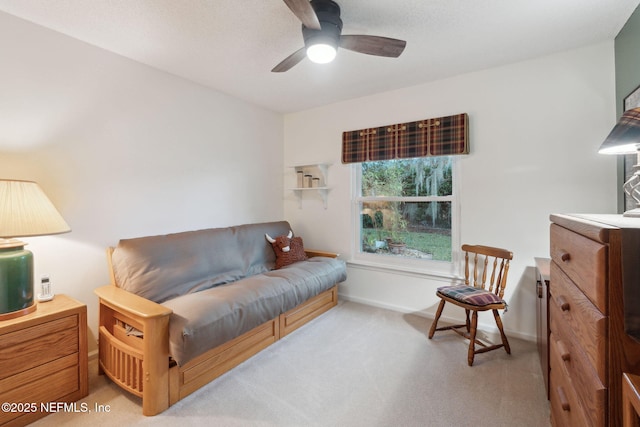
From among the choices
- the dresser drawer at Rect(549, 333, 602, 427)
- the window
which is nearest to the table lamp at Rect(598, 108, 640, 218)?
the dresser drawer at Rect(549, 333, 602, 427)

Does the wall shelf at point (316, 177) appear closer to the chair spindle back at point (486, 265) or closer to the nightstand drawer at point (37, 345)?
the chair spindle back at point (486, 265)

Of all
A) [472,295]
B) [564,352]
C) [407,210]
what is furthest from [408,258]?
[564,352]

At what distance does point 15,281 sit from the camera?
159cm

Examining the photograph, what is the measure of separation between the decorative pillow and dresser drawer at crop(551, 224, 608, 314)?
2.38 metres

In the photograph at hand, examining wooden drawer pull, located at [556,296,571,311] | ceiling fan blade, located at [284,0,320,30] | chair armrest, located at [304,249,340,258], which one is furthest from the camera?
chair armrest, located at [304,249,340,258]

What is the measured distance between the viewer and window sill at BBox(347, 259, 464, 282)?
284cm

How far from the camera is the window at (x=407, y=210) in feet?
9.57

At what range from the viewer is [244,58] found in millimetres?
2373

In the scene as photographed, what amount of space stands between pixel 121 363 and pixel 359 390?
5.04ft

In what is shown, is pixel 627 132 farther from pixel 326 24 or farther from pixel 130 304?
pixel 130 304

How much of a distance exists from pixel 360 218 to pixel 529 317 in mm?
1868

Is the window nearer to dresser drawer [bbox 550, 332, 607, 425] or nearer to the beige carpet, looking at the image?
the beige carpet

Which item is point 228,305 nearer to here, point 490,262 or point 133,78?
point 133,78

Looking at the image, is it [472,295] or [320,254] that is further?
[320,254]
